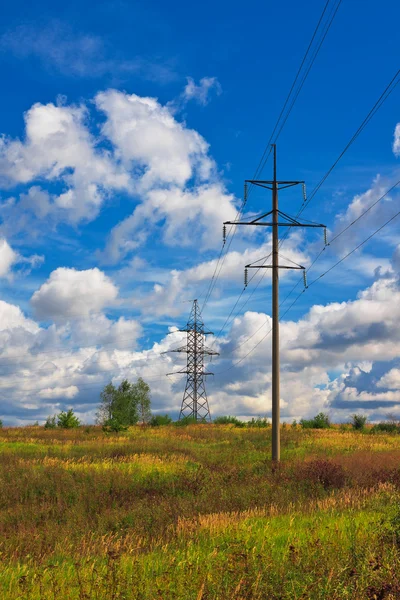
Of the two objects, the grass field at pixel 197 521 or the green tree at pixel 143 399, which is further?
the green tree at pixel 143 399

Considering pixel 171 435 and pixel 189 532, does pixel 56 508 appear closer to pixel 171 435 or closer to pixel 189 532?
pixel 189 532

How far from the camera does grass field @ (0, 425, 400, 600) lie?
6.84 metres

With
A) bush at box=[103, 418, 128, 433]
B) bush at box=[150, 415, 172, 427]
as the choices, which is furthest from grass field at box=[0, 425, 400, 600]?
bush at box=[150, 415, 172, 427]

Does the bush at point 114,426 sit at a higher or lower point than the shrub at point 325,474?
higher

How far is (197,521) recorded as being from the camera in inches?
456

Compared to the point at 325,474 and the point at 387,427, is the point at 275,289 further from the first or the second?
the point at 387,427

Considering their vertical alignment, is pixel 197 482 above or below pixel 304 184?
below

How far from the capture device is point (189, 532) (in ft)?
34.5

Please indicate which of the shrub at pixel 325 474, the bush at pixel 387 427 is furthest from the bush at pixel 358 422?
the shrub at pixel 325 474

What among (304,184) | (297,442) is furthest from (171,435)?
(304,184)

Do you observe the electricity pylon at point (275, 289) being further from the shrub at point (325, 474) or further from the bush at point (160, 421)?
the bush at point (160, 421)

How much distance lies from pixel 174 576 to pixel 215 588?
0.72 metres

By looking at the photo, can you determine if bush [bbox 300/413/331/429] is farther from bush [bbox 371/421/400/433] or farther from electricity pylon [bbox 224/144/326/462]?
electricity pylon [bbox 224/144/326/462]

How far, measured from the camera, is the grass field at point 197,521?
269 inches
